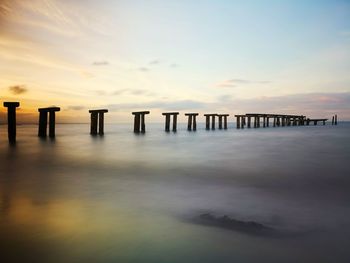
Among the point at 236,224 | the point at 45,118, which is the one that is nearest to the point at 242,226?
the point at 236,224

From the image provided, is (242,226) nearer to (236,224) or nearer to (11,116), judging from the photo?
(236,224)

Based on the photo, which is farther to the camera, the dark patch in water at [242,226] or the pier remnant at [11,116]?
the pier remnant at [11,116]

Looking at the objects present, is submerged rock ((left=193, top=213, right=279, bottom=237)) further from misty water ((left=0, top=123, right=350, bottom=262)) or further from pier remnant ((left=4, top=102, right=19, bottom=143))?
pier remnant ((left=4, top=102, right=19, bottom=143))

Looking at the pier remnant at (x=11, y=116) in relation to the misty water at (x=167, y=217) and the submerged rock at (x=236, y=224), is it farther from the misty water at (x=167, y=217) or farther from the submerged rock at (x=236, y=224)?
the submerged rock at (x=236, y=224)

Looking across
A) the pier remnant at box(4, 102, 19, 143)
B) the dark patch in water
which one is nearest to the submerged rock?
the dark patch in water

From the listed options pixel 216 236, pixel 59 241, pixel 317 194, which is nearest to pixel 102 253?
Result: pixel 59 241

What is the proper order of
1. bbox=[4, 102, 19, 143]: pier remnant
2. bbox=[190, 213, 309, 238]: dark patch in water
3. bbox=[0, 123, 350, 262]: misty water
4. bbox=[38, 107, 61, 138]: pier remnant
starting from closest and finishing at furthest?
bbox=[0, 123, 350, 262]: misty water
bbox=[190, 213, 309, 238]: dark patch in water
bbox=[4, 102, 19, 143]: pier remnant
bbox=[38, 107, 61, 138]: pier remnant

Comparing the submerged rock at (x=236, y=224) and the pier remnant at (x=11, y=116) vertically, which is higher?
the pier remnant at (x=11, y=116)

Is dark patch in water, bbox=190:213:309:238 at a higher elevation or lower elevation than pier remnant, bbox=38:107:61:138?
lower

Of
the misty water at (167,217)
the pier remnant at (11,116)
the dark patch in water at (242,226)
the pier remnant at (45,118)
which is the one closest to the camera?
the misty water at (167,217)

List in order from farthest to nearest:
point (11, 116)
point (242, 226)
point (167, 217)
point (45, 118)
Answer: point (45, 118), point (11, 116), point (167, 217), point (242, 226)

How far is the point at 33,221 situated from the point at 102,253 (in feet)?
3.11

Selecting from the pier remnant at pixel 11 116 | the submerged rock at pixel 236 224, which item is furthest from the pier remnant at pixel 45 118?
the submerged rock at pixel 236 224

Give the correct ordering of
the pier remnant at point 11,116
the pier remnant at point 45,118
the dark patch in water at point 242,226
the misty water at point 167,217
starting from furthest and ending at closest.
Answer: the pier remnant at point 45,118, the pier remnant at point 11,116, the dark patch in water at point 242,226, the misty water at point 167,217
